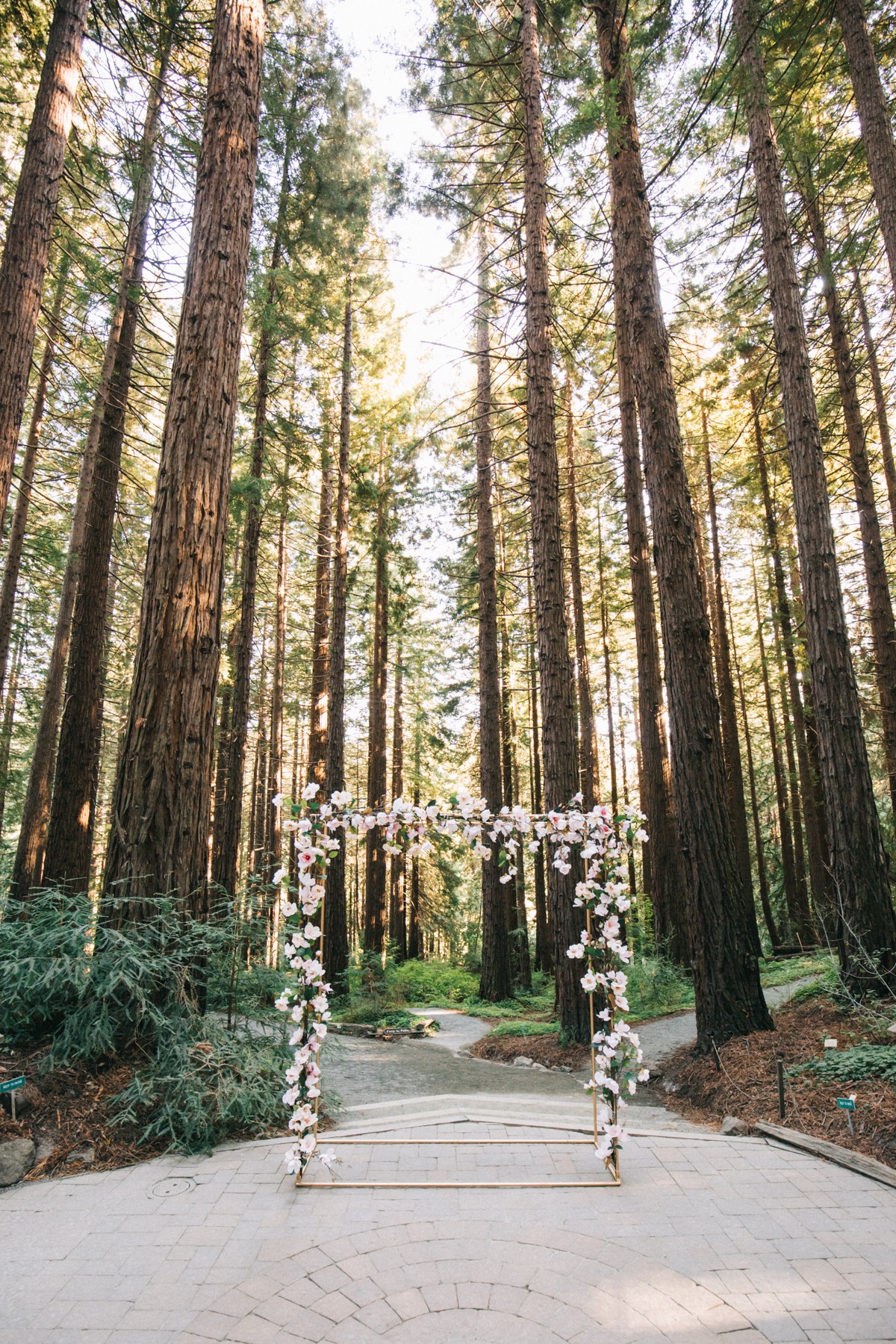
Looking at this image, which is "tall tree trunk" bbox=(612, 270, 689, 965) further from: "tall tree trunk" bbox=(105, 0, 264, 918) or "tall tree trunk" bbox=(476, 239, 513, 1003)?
"tall tree trunk" bbox=(105, 0, 264, 918)

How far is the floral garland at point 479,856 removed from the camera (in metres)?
3.91

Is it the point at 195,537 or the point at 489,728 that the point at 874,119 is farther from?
the point at 489,728

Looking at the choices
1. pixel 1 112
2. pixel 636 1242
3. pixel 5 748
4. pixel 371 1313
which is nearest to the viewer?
pixel 371 1313

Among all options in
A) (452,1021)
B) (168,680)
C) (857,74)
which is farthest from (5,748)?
(857,74)

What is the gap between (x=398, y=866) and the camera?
72.1 feet

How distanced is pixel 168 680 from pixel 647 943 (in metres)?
10.4

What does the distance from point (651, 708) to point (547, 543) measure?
485cm

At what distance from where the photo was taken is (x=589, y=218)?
38.0ft

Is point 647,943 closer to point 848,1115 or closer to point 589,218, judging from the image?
point 848,1115

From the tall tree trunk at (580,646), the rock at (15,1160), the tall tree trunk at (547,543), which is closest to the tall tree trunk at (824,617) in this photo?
the tall tree trunk at (547,543)

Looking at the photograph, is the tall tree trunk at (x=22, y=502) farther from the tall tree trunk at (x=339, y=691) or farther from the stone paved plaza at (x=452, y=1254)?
the stone paved plaza at (x=452, y=1254)

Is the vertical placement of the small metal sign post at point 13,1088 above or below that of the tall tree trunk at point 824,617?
below

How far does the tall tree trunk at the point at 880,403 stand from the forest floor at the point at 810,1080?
8811 mm

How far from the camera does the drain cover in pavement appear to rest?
364cm
